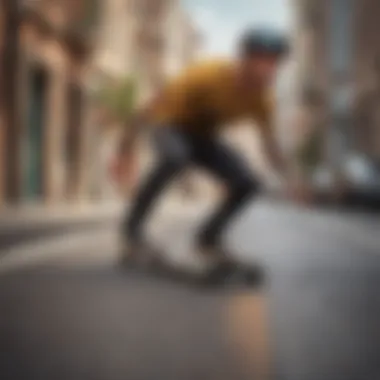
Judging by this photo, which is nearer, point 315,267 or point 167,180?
point 167,180

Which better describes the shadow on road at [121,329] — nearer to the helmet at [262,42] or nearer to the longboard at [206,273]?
the longboard at [206,273]

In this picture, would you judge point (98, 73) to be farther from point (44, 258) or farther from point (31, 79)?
point (44, 258)

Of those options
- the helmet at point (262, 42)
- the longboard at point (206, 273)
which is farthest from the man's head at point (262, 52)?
the longboard at point (206, 273)

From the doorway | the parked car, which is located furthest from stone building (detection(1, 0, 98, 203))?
the parked car

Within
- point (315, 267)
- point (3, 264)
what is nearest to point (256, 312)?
point (315, 267)

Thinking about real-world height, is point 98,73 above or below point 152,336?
above
